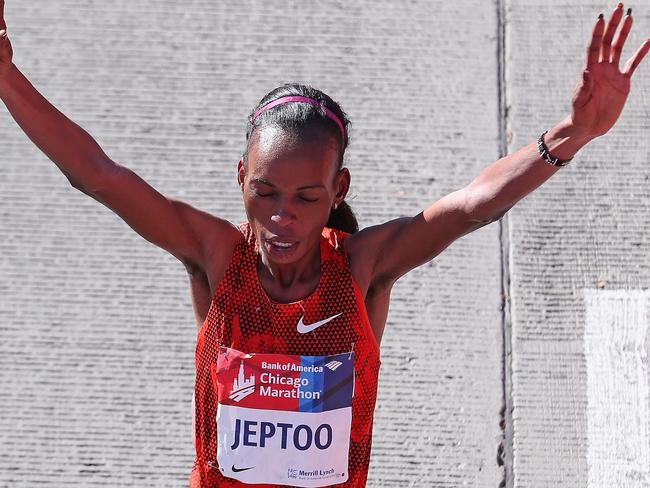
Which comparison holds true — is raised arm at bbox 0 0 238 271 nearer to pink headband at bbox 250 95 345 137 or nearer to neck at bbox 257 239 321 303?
neck at bbox 257 239 321 303

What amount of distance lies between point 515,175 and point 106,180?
3.28 ft

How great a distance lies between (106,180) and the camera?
2.51 metres

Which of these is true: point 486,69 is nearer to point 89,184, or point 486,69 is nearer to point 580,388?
point 580,388

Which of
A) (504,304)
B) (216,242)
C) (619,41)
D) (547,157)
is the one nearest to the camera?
(619,41)

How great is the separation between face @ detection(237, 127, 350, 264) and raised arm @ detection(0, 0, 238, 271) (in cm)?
23

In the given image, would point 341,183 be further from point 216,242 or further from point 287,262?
point 216,242

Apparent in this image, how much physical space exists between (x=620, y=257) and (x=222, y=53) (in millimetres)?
2015

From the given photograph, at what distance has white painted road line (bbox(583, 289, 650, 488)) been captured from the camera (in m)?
3.54

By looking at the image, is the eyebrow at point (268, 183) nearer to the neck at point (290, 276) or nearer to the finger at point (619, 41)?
the neck at point (290, 276)

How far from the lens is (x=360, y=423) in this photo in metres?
2.61

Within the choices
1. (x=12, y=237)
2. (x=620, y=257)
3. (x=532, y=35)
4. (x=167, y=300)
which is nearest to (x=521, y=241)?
(x=620, y=257)

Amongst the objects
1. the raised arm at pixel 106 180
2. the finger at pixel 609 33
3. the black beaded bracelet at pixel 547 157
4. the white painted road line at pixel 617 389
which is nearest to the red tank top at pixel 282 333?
the raised arm at pixel 106 180

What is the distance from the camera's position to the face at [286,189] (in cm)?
240

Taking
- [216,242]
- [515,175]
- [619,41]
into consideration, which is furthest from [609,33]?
[216,242]
